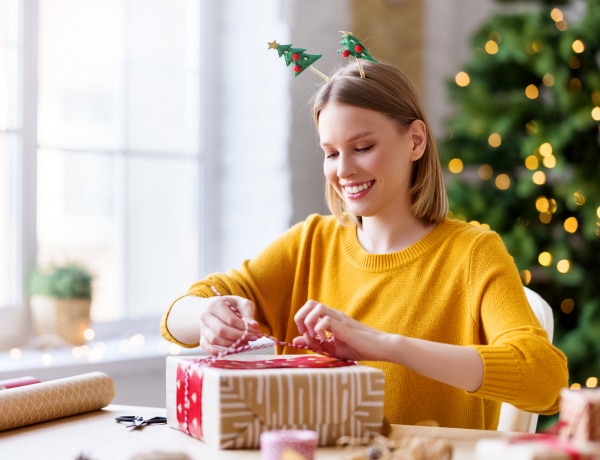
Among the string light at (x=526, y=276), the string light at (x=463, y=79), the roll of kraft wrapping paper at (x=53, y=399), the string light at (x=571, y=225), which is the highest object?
the string light at (x=463, y=79)

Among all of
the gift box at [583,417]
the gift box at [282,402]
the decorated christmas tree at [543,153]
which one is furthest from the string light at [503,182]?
the gift box at [583,417]

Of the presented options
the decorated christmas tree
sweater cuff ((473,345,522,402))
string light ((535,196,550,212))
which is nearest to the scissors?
sweater cuff ((473,345,522,402))

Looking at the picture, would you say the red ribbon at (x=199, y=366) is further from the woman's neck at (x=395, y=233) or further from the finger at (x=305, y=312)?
the woman's neck at (x=395, y=233)

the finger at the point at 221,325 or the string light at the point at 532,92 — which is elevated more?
the string light at the point at 532,92

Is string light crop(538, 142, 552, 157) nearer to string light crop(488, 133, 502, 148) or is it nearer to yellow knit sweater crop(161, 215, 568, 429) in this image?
string light crop(488, 133, 502, 148)

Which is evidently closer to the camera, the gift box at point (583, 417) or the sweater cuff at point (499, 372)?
the gift box at point (583, 417)

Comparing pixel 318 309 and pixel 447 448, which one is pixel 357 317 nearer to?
pixel 318 309

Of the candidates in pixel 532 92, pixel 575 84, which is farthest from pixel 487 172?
pixel 575 84

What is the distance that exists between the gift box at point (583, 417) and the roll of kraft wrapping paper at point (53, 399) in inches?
29.9

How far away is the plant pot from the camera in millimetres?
2414

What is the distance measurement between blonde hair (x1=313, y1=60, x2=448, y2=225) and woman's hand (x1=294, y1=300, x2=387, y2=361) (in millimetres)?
440

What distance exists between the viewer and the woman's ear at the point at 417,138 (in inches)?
62.9

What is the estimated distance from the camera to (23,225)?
242 cm

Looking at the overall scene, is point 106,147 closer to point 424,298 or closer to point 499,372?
point 424,298
